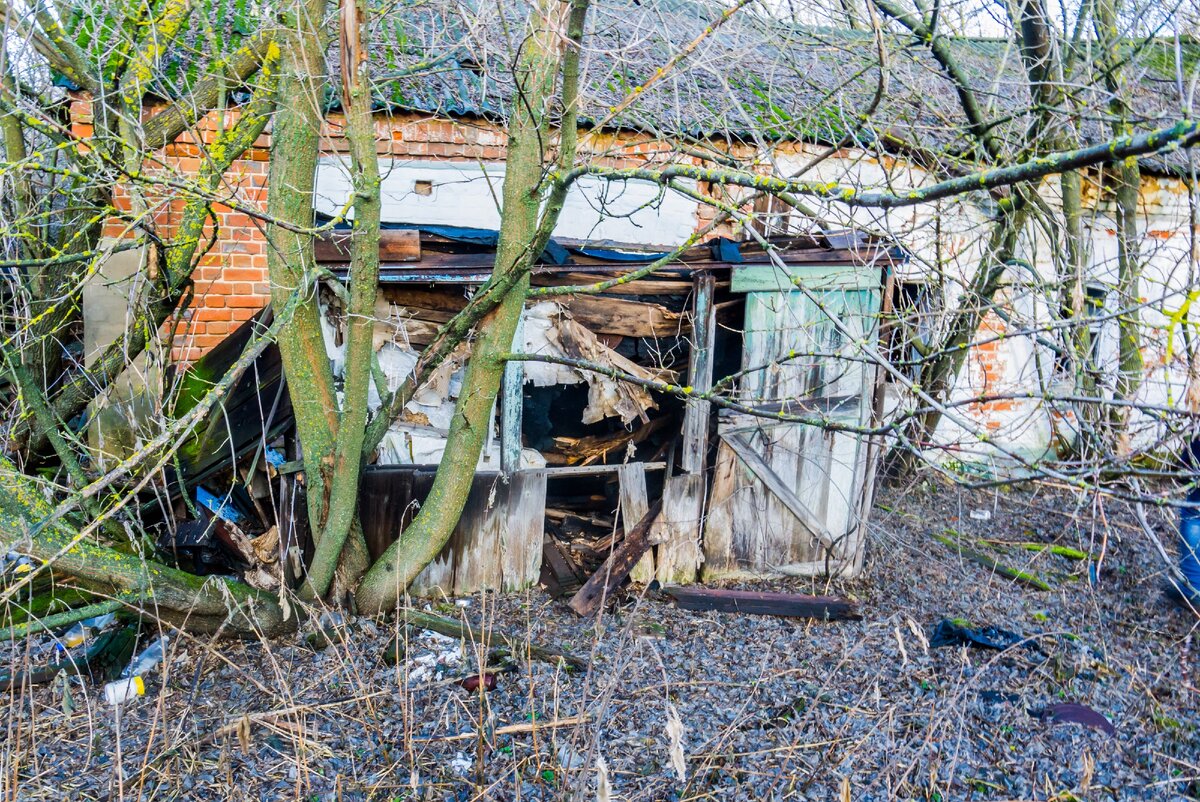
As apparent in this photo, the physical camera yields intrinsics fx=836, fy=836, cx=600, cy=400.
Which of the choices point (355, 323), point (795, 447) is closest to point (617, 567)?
point (795, 447)

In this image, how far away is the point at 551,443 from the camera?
5953mm

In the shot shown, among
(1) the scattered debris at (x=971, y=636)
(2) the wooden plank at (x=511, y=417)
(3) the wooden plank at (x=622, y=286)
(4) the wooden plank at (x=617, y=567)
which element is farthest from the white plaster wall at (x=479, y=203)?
(1) the scattered debris at (x=971, y=636)

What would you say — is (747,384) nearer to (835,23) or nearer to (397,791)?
(835,23)

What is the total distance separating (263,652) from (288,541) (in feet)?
2.62

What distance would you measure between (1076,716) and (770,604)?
1.81 meters

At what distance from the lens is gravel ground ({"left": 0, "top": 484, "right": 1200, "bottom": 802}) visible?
136 inches

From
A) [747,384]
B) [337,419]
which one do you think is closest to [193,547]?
[337,419]

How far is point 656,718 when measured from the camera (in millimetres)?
4184

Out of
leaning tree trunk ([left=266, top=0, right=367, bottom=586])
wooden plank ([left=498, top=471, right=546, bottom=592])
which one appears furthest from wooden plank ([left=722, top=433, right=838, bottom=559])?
leaning tree trunk ([left=266, top=0, right=367, bottom=586])

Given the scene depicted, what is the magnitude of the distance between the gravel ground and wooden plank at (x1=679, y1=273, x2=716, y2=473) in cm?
102

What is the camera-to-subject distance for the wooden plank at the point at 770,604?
5.46 m

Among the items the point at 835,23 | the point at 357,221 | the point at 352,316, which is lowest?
the point at 352,316

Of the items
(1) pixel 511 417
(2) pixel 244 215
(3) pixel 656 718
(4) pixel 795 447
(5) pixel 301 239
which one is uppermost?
(2) pixel 244 215

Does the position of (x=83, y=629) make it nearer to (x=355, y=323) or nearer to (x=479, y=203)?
(x=355, y=323)
